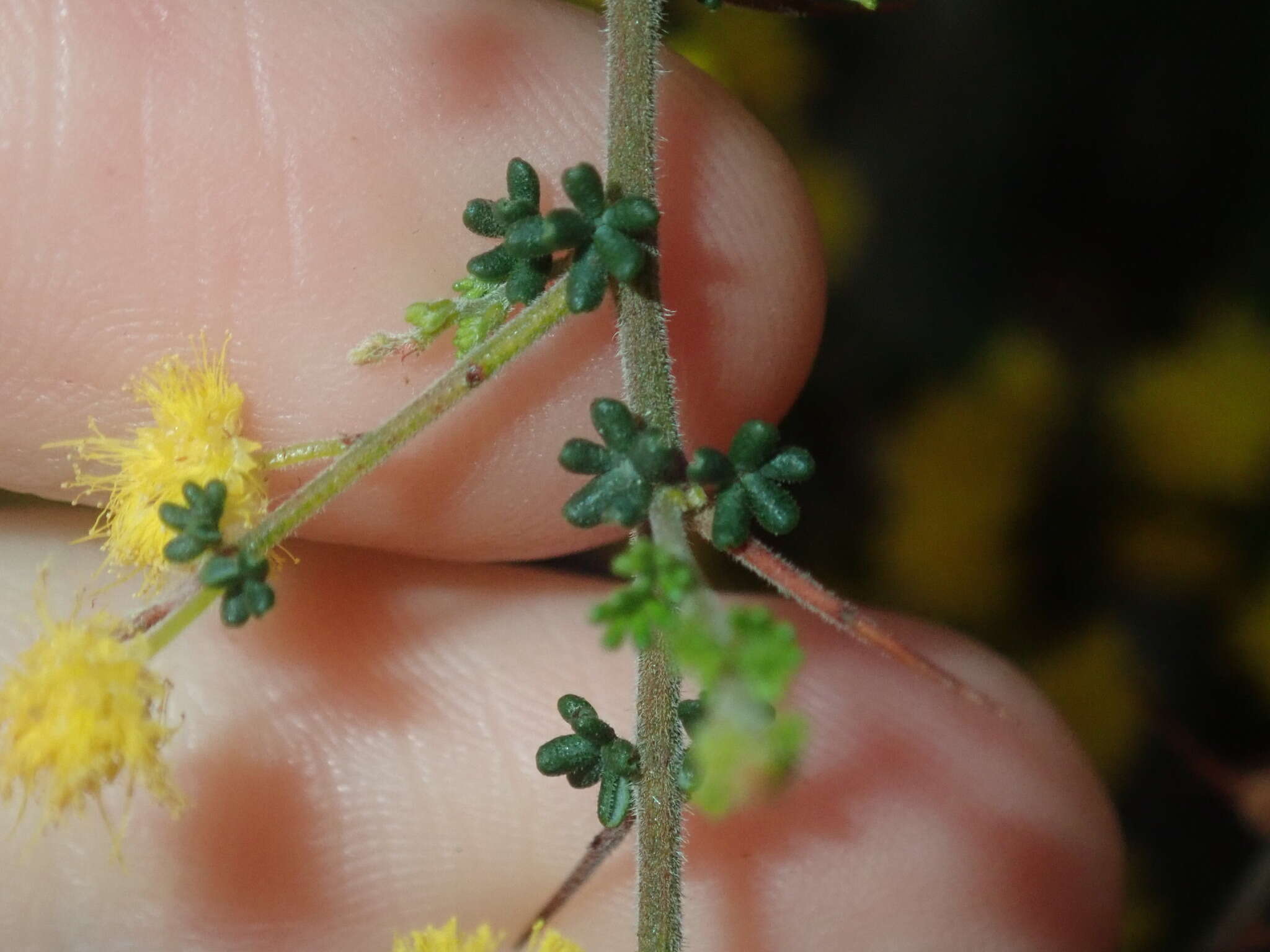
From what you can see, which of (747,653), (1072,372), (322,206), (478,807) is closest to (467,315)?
(322,206)

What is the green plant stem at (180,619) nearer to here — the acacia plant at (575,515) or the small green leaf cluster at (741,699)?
the acacia plant at (575,515)

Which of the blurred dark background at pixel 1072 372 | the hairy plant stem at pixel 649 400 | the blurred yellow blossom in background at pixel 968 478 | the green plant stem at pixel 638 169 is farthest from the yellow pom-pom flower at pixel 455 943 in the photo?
the blurred yellow blossom in background at pixel 968 478

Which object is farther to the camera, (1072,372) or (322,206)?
(1072,372)

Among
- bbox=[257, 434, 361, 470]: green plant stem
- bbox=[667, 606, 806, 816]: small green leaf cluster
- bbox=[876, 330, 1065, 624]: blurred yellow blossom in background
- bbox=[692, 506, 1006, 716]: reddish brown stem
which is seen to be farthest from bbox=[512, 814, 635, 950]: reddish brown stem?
bbox=[876, 330, 1065, 624]: blurred yellow blossom in background

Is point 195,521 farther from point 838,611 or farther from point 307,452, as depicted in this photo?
point 838,611

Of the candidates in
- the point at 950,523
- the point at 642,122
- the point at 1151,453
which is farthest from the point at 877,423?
the point at 642,122

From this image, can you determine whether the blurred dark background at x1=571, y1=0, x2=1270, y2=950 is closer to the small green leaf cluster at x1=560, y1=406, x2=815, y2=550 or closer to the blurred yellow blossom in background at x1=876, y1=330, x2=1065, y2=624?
the blurred yellow blossom in background at x1=876, y1=330, x2=1065, y2=624
